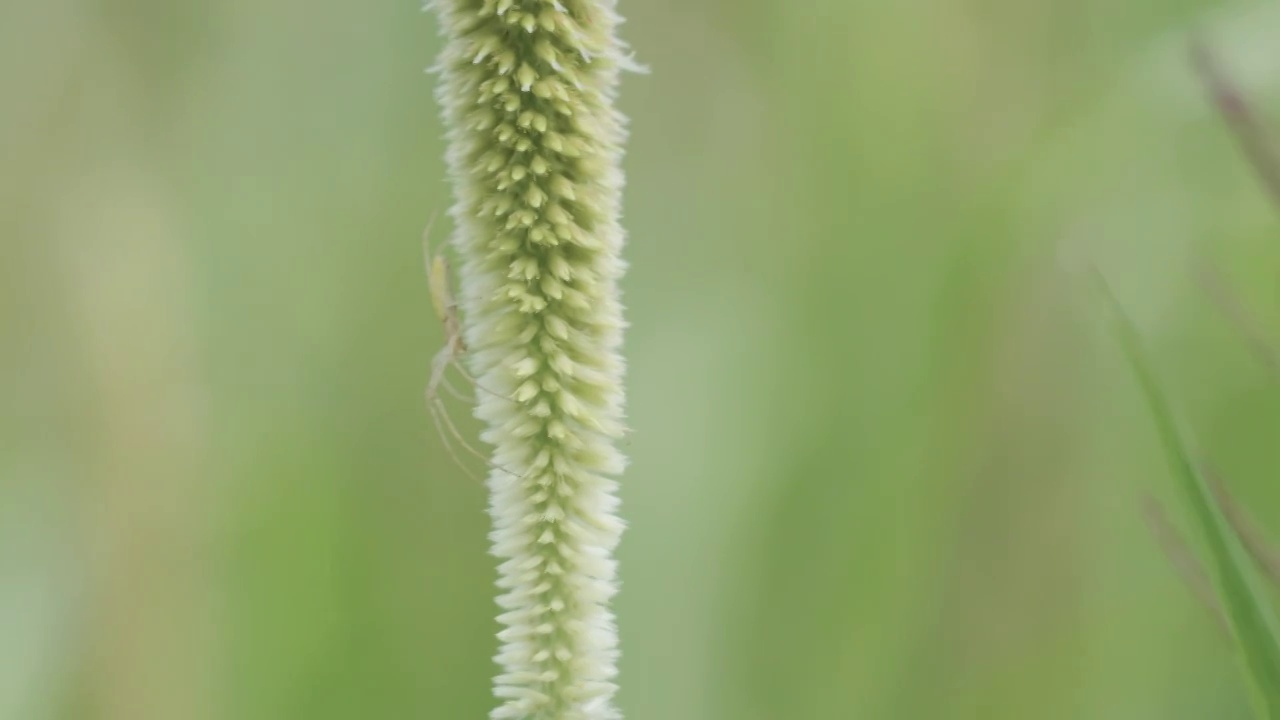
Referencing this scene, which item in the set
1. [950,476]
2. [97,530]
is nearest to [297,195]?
[97,530]

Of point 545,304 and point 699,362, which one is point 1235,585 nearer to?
point 545,304

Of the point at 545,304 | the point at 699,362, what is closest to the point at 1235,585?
the point at 545,304

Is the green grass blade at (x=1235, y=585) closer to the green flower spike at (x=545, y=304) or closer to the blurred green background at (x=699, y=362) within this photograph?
the green flower spike at (x=545, y=304)

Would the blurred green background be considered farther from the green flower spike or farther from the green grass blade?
the green grass blade

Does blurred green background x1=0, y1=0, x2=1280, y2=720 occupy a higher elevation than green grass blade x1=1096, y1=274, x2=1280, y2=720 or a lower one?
higher

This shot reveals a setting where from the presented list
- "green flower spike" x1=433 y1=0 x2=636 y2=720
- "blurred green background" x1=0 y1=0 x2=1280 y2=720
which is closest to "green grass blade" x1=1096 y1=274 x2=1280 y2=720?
"green flower spike" x1=433 y1=0 x2=636 y2=720

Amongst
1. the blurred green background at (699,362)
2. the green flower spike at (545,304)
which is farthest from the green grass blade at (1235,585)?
the blurred green background at (699,362)
